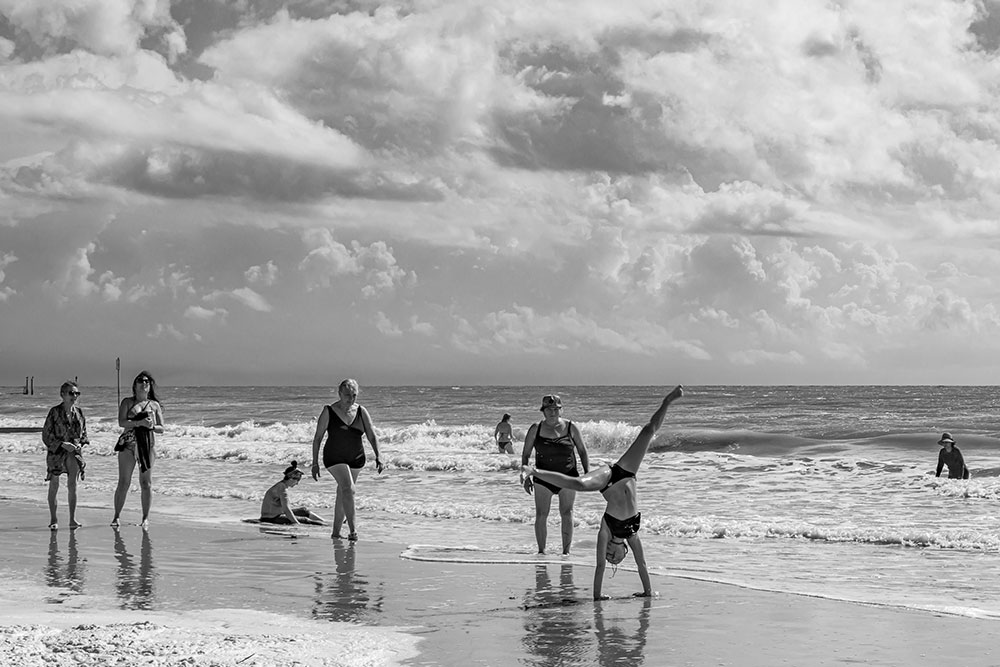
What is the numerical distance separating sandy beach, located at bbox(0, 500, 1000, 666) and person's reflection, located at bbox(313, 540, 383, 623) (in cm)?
2

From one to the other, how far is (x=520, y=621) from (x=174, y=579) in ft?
11.2

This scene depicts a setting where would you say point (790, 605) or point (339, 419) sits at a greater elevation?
point (339, 419)

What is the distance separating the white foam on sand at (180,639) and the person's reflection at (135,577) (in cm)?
35

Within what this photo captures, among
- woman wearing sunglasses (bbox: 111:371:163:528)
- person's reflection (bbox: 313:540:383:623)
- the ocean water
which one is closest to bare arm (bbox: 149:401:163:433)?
woman wearing sunglasses (bbox: 111:371:163:528)

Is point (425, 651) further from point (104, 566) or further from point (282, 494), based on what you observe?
point (282, 494)

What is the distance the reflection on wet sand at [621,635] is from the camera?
260 inches

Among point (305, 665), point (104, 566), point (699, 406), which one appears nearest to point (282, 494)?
point (104, 566)

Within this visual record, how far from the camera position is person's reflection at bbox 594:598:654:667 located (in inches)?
259

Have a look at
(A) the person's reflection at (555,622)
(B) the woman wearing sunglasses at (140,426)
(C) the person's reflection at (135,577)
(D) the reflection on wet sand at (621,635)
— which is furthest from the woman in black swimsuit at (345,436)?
(D) the reflection on wet sand at (621,635)

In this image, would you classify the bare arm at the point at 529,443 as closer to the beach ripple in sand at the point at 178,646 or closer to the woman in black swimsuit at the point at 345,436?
the woman in black swimsuit at the point at 345,436

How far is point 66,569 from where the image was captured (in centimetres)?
970

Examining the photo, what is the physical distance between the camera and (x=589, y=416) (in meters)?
65.1

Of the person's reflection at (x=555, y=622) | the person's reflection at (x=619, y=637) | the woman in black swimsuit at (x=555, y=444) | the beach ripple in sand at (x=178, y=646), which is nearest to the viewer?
the beach ripple in sand at (x=178, y=646)

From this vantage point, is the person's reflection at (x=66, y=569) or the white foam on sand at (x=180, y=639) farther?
the person's reflection at (x=66, y=569)
